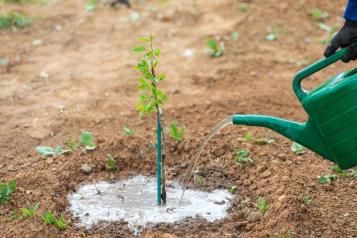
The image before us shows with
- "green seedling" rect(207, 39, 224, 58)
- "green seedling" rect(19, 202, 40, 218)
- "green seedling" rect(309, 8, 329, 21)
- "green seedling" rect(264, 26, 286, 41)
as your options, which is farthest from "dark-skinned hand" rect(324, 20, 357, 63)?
"green seedling" rect(309, 8, 329, 21)

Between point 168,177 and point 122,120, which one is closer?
point 168,177

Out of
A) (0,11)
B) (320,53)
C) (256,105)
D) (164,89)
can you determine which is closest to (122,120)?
(164,89)

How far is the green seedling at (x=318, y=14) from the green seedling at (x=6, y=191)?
3572 millimetres

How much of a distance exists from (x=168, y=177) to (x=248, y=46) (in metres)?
2.06

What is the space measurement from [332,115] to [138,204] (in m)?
1.21

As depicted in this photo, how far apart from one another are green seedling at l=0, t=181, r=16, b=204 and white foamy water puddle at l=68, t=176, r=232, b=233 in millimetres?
314

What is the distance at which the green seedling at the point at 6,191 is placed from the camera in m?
3.28

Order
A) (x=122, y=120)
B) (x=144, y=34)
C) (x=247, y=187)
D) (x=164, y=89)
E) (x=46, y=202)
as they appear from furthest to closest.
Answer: (x=144, y=34) < (x=164, y=89) < (x=122, y=120) < (x=247, y=187) < (x=46, y=202)

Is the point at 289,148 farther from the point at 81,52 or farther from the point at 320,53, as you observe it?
the point at 81,52

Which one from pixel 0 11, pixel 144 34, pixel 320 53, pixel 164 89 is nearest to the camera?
pixel 164 89

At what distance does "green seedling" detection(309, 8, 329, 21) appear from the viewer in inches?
231

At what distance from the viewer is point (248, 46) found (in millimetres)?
5367

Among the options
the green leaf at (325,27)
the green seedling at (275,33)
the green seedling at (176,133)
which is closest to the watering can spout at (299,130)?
the green seedling at (176,133)

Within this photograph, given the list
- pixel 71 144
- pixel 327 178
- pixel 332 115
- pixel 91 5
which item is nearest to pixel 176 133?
pixel 71 144
